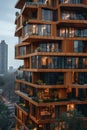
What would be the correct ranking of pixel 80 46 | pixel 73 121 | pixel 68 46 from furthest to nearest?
pixel 80 46 → pixel 68 46 → pixel 73 121

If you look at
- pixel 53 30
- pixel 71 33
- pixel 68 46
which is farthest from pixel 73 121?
pixel 71 33

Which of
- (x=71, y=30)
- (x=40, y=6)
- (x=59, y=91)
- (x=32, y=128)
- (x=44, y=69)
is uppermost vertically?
(x=40, y=6)

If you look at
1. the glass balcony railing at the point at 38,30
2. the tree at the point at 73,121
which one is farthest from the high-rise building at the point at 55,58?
the tree at the point at 73,121

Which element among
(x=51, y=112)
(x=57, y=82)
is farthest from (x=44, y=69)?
(x=51, y=112)

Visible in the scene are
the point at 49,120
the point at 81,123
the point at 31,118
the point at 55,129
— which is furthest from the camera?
the point at 31,118

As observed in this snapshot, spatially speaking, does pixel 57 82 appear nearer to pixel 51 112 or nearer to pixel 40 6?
pixel 51 112

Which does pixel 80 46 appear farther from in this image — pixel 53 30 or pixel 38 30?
pixel 38 30

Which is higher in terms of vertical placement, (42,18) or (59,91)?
(42,18)

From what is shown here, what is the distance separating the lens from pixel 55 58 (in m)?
→ 53.3

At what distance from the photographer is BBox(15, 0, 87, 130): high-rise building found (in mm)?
52562

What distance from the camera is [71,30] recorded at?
5616 centimetres

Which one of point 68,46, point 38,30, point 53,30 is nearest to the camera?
point 38,30

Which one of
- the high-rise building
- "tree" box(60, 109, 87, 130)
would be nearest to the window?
the high-rise building

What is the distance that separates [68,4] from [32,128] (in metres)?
22.8
